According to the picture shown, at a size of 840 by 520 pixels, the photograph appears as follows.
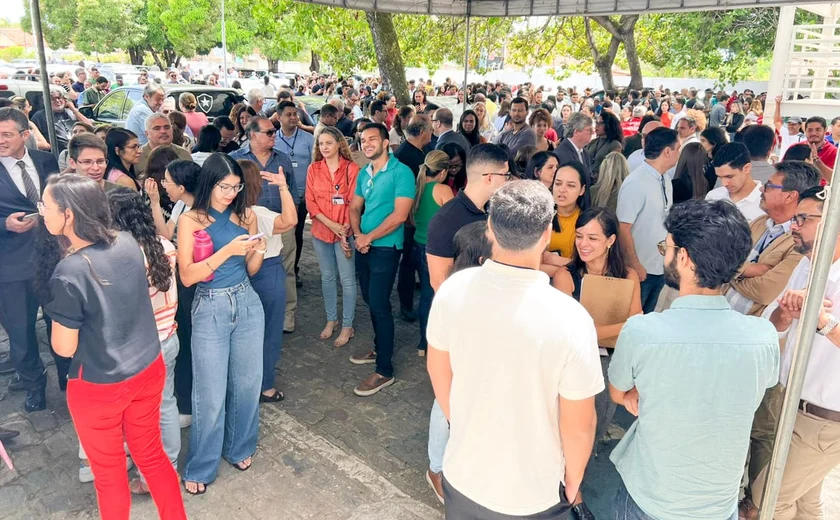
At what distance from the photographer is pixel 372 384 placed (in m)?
4.17

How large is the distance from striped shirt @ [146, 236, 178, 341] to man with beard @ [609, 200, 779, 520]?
6.75ft

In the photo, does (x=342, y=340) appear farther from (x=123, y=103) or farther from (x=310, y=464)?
(x=123, y=103)

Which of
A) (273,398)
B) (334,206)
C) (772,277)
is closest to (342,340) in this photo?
(273,398)

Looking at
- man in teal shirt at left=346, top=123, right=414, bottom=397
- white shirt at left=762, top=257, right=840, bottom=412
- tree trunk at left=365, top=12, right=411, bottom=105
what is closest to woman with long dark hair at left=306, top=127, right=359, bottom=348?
man in teal shirt at left=346, top=123, right=414, bottom=397

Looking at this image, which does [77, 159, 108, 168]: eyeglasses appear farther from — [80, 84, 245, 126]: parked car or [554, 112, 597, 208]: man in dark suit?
[80, 84, 245, 126]: parked car

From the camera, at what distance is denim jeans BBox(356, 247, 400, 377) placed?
4.23 m

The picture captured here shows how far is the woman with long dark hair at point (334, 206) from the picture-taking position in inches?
183

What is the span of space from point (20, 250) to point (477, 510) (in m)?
3.42

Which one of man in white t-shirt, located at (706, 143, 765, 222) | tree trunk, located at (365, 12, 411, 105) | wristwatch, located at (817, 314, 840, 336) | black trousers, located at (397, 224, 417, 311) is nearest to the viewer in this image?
wristwatch, located at (817, 314, 840, 336)

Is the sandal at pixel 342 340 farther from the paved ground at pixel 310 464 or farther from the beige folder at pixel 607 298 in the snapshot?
the beige folder at pixel 607 298

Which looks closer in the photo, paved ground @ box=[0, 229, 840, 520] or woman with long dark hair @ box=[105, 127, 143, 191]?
paved ground @ box=[0, 229, 840, 520]

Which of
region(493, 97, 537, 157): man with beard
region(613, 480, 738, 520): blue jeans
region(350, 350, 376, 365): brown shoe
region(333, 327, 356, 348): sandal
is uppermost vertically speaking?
region(493, 97, 537, 157): man with beard

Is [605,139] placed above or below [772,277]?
above

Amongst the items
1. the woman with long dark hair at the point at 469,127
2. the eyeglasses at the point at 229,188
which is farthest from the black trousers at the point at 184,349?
the woman with long dark hair at the point at 469,127
